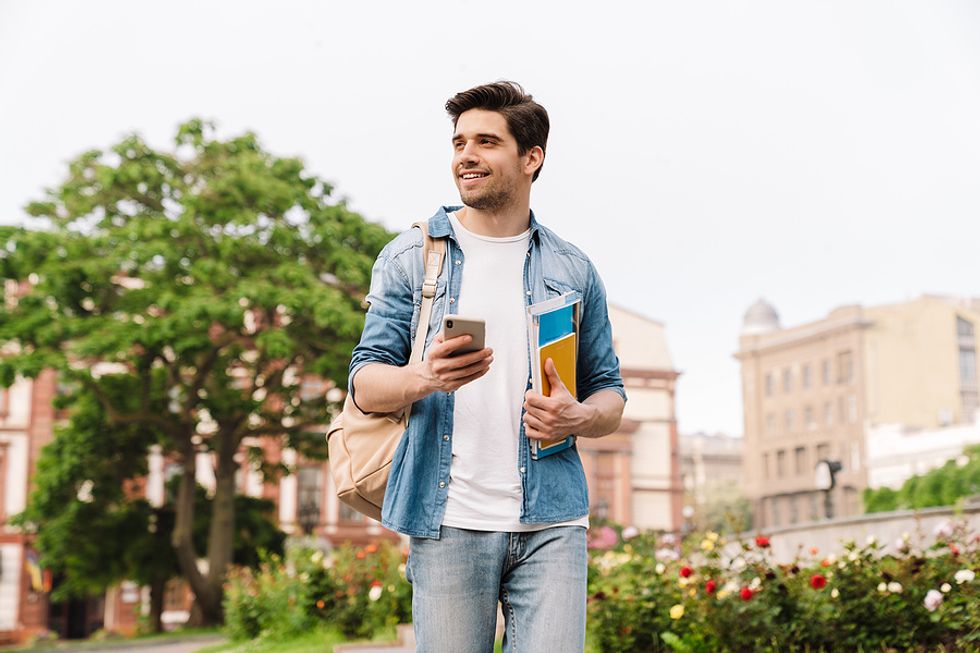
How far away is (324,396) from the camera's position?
81.5 ft

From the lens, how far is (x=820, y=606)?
7.24m

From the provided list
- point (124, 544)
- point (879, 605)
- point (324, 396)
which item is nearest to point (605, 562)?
point (879, 605)

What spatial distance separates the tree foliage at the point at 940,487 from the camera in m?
53.8

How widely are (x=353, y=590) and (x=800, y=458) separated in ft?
242

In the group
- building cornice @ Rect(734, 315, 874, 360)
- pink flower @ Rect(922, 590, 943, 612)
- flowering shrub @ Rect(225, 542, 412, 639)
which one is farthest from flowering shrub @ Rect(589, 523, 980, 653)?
building cornice @ Rect(734, 315, 874, 360)

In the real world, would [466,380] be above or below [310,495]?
below

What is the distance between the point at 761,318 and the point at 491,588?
94.1 metres

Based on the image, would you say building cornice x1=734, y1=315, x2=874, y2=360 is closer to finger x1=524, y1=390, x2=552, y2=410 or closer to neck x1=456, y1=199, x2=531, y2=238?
neck x1=456, y1=199, x2=531, y2=238

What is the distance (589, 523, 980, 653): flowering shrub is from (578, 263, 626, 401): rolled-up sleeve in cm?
404

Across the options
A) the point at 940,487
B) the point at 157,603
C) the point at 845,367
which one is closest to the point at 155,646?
the point at 157,603

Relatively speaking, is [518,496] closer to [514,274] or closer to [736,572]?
[514,274]

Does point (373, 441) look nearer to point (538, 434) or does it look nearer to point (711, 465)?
point (538, 434)

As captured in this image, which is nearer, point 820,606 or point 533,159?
point 533,159

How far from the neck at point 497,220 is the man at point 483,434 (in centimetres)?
3
